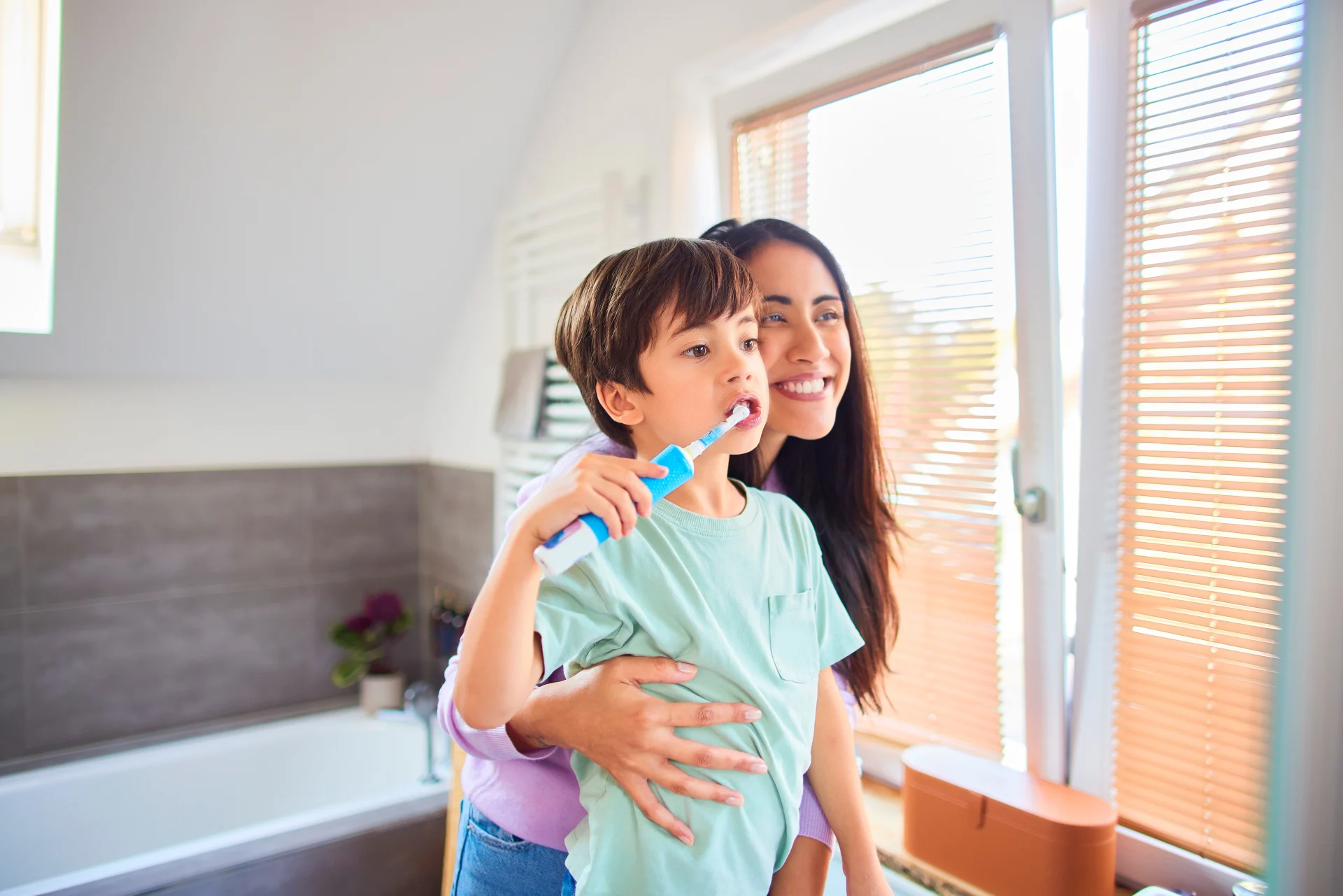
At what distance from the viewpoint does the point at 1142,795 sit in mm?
1280

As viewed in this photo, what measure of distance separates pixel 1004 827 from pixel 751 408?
80cm

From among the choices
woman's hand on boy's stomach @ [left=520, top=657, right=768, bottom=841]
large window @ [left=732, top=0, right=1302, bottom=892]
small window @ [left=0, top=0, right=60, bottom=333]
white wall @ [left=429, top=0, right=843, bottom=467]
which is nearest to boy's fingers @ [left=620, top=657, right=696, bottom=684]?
woman's hand on boy's stomach @ [left=520, top=657, right=768, bottom=841]

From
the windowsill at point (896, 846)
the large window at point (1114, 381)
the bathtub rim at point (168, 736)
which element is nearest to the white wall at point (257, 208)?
the bathtub rim at point (168, 736)

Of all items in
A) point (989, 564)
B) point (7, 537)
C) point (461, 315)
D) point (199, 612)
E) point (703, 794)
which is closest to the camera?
point (703, 794)

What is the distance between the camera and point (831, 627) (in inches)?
37.7

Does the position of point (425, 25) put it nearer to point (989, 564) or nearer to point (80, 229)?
point (80, 229)

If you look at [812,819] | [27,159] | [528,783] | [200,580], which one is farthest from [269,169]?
[812,819]

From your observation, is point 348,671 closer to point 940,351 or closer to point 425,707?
point 425,707

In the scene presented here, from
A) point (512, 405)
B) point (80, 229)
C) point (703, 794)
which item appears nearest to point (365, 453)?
point (512, 405)

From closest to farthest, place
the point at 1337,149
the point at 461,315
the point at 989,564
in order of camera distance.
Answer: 1. the point at 1337,149
2. the point at 989,564
3. the point at 461,315

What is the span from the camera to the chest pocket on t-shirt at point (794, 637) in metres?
0.88

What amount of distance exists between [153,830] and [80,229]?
1549 millimetres

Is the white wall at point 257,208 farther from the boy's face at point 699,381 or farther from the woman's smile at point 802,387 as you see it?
the boy's face at point 699,381

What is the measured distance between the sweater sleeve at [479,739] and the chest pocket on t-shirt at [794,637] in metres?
0.29
